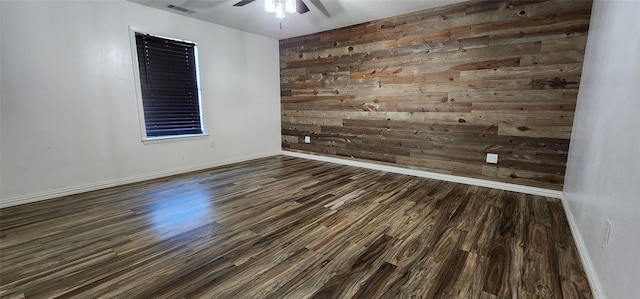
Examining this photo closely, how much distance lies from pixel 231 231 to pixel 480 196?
2751 mm

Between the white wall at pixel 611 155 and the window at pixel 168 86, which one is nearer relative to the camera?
the white wall at pixel 611 155

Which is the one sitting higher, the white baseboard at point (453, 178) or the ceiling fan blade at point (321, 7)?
the ceiling fan blade at point (321, 7)

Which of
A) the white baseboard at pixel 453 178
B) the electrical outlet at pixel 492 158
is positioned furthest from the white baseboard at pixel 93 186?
the electrical outlet at pixel 492 158

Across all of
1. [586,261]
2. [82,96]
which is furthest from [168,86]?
[586,261]

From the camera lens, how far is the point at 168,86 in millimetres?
3875

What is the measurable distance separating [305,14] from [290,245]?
3.21 metres

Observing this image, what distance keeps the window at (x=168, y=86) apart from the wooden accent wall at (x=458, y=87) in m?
2.04

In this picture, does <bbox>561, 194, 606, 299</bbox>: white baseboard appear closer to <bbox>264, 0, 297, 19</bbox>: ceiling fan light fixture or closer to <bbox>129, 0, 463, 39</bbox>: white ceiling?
<bbox>129, 0, 463, 39</bbox>: white ceiling

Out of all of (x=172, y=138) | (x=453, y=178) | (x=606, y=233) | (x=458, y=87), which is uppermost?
(x=458, y=87)

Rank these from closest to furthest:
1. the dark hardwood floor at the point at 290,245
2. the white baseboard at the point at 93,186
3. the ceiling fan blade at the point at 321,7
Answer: the dark hardwood floor at the point at 290,245 < the white baseboard at the point at 93,186 < the ceiling fan blade at the point at 321,7

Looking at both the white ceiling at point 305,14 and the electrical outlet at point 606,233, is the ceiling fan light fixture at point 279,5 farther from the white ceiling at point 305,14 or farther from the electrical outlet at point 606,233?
the electrical outlet at point 606,233

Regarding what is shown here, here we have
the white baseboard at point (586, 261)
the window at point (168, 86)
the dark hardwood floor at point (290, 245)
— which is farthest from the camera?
the window at point (168, 86)

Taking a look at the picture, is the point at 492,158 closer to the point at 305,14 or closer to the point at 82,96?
the point at 305,14

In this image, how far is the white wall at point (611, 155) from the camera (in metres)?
1.22
